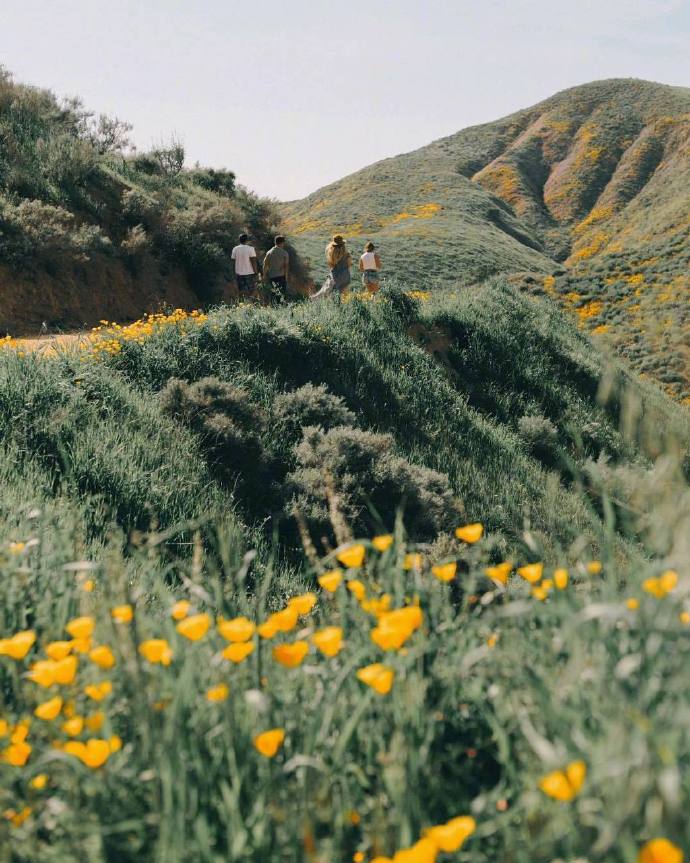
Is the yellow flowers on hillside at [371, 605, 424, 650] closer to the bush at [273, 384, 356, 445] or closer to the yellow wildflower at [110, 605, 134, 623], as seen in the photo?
the yellow wildflower at [110, 605, 134, 623]

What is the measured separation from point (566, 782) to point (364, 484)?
20.6 feet

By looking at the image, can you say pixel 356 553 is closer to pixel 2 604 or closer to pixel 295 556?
pixel 2 604

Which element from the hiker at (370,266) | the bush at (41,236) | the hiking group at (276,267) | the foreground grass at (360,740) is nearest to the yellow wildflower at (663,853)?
the foreground grass at (360,740)

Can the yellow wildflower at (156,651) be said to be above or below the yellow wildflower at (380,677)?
above

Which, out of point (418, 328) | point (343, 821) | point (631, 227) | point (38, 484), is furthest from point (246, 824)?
point (631, 227)

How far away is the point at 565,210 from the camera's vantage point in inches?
2662

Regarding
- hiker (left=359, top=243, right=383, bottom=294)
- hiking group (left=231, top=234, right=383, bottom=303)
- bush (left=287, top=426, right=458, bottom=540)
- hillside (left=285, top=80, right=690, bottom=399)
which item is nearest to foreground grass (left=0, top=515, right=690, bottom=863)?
hillside (left=285, top=80, right=690, bottom=399)

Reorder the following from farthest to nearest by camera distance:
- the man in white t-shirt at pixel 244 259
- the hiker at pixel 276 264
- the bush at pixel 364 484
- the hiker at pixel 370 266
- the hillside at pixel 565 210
Answer: the hillside at pixel 565 210
the hiker at pixel 370 266
the hiker at pixel 276 264
the man in white t-shirt at pixel 244 259
the bush at pixel 364 484

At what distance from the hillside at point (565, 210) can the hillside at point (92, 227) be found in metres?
12.0

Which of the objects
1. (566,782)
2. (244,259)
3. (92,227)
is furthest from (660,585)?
(92,227)

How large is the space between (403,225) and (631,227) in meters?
21.8

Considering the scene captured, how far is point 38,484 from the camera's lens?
491 centimetres

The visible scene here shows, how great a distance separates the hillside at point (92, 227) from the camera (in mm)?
14969

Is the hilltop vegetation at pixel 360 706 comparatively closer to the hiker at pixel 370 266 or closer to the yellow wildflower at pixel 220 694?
the yellow wildflower at pixel 220 694
